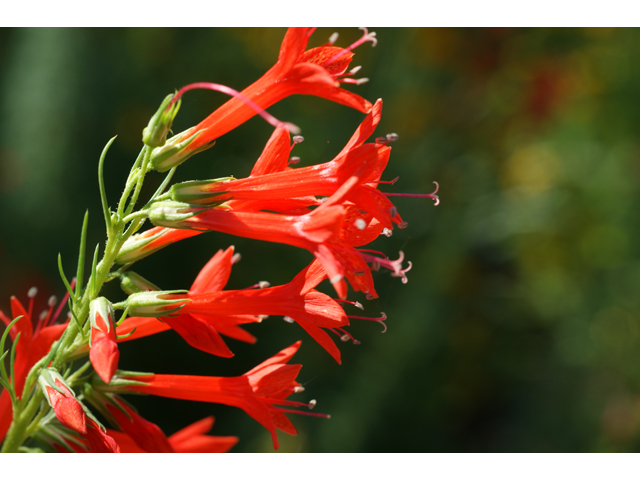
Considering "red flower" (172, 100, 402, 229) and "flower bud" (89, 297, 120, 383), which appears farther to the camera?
"red flower" (172, 100, 402, 229)

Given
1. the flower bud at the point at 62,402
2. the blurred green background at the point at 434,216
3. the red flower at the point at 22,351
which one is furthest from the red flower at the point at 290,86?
the blurred green background at the point at 434,216

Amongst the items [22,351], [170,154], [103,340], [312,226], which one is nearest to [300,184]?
[312,226]

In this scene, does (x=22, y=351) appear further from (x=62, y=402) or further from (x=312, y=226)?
(x=312, y=226)

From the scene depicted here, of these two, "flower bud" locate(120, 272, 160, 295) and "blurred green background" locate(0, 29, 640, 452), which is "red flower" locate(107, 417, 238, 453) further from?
"blurred green background" locate(0, 29, 640, 452)

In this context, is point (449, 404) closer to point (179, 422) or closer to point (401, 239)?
point (401, 239)

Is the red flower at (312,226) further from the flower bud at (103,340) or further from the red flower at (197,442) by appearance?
the red flower at (197,442)

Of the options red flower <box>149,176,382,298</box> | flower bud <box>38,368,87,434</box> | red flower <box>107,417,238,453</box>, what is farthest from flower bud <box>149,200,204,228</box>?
red flower <box>107,417,238,453</box>

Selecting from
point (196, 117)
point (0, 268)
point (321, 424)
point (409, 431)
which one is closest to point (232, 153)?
point (196, 117)

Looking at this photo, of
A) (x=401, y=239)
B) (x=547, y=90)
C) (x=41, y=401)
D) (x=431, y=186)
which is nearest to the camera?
(x=41, y=401)
